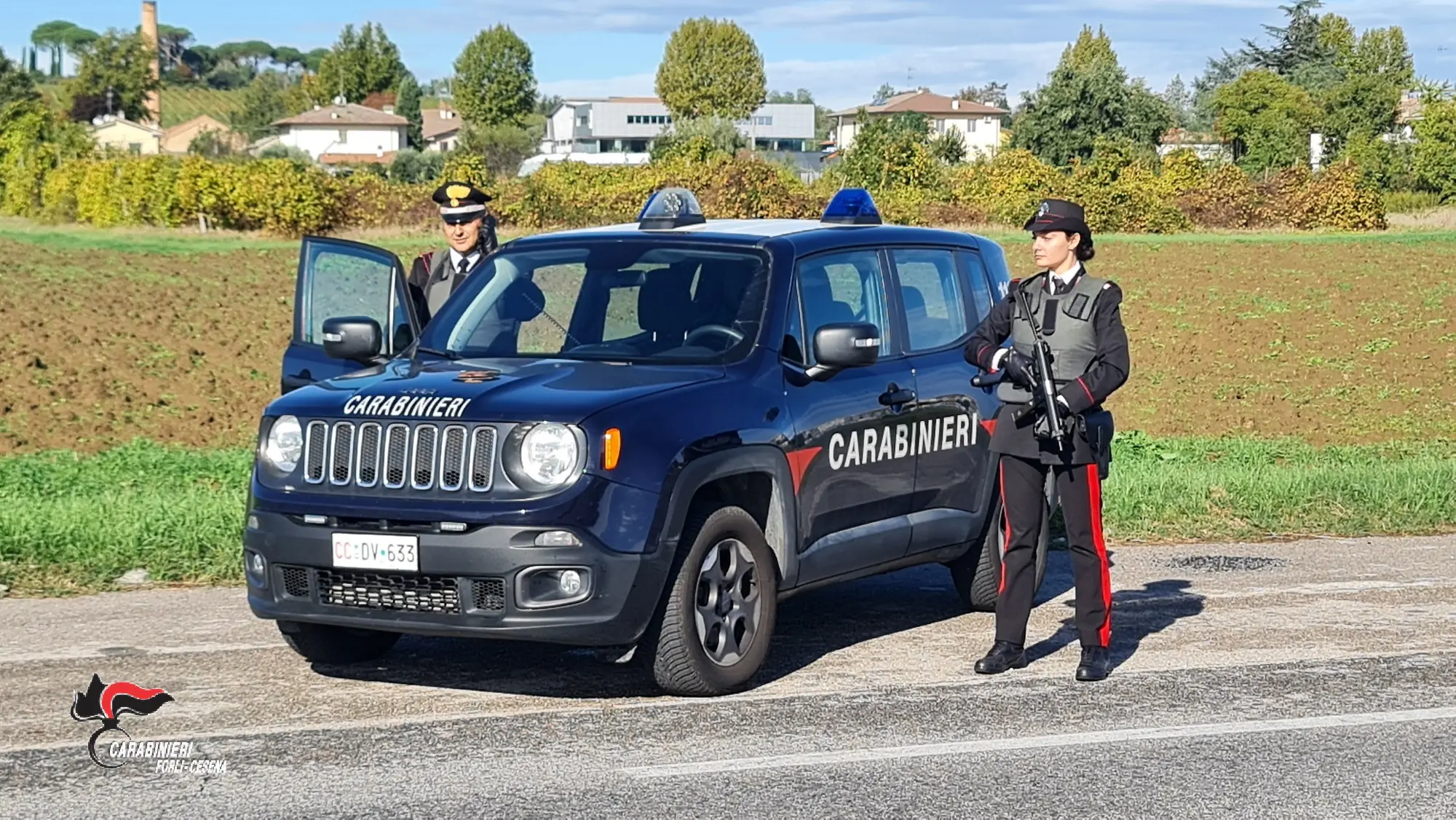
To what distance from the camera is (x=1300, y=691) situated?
23.4 feet

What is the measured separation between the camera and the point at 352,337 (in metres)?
7.93

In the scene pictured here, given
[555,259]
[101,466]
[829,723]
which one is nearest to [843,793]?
[829,723]

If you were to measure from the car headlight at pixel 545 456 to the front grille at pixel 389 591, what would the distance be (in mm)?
457

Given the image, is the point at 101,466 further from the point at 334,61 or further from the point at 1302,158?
the point at 334,61

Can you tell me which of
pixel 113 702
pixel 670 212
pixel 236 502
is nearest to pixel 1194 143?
pixel 236 502

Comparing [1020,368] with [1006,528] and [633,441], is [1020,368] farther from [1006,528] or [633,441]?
[633,441]

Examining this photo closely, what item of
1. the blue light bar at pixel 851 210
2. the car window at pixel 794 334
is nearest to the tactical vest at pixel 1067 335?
the car window at pixel 794 334

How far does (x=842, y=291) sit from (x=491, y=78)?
151m

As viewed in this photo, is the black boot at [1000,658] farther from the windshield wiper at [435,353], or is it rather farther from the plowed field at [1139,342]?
the plowed field at [1139,342]

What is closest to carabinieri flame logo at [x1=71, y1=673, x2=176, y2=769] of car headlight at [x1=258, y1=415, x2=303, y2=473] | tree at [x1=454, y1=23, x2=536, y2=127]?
car headlight at [x1=258, y1=415, x2=303, y2=473]

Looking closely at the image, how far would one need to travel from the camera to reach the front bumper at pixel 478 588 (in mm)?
6570

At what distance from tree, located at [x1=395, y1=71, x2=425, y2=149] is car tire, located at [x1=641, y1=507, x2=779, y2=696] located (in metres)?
164

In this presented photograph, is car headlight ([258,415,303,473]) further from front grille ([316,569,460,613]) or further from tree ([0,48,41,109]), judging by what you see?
tree ([0,48,41,109])

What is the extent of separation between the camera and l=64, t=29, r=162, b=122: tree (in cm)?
17250
